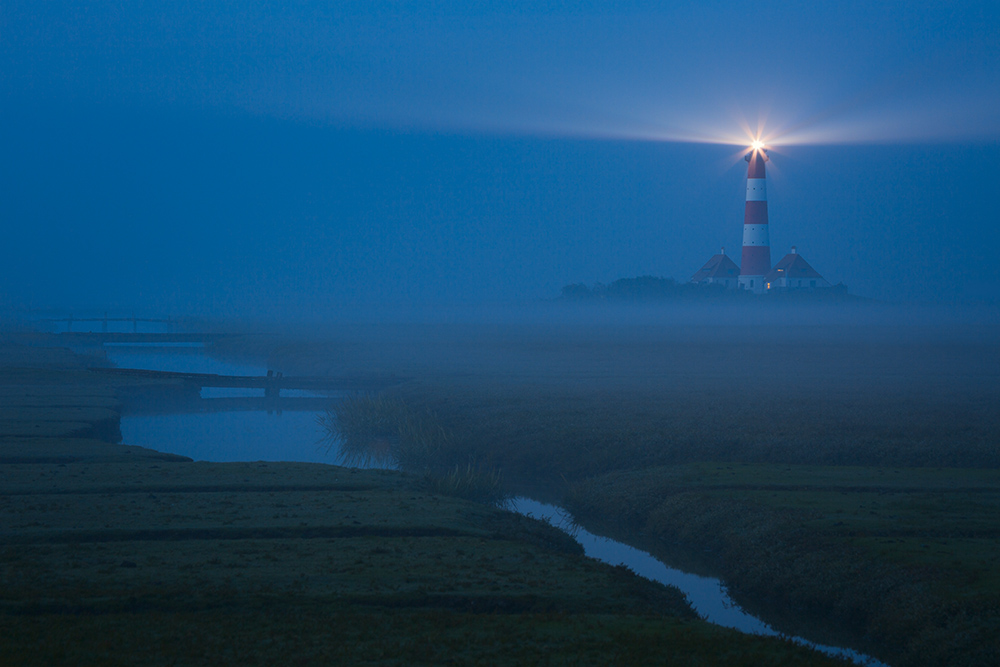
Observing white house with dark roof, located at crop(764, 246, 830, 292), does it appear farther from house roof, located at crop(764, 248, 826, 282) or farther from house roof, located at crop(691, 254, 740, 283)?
house roof, located at crop(691, 254, 740, 283)

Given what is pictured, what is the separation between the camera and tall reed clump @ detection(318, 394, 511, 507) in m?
21.3

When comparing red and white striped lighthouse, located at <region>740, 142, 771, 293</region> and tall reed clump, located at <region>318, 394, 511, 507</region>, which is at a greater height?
red and white striped lighthouse, located at <region>740, 142, 771, 293</region>

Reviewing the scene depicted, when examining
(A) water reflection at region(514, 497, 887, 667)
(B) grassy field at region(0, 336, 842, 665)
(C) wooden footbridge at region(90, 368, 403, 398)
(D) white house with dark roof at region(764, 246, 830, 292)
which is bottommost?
(A) water reflection at region(514, 497, 887, 667)

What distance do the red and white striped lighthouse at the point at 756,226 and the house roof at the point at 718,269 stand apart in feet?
53.0

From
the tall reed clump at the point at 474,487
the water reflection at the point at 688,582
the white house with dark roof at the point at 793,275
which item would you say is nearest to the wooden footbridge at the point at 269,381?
the tall reed clump at the point at 474,487

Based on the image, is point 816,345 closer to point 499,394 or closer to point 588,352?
point 588,352

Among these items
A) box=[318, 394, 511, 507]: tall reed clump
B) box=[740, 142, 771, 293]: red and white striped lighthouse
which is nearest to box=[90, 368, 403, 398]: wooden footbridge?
box=[318, 394, 511, 507]: tall reed clump

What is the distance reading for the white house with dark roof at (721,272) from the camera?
4958 inches

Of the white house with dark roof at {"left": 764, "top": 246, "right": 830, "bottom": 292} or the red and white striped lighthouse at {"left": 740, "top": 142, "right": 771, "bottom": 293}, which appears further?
the white house with dark roof at {"left": 764, "top": 246, "right": 830, "bottom": 292}

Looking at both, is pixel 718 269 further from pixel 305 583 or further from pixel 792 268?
pixel 305 583

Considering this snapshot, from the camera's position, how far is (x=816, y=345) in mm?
69250

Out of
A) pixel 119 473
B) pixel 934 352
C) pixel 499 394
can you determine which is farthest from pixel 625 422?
pixel 934 352

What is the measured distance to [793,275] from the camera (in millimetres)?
122188

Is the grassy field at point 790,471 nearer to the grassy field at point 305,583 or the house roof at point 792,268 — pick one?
the grassy field at point 305,583
